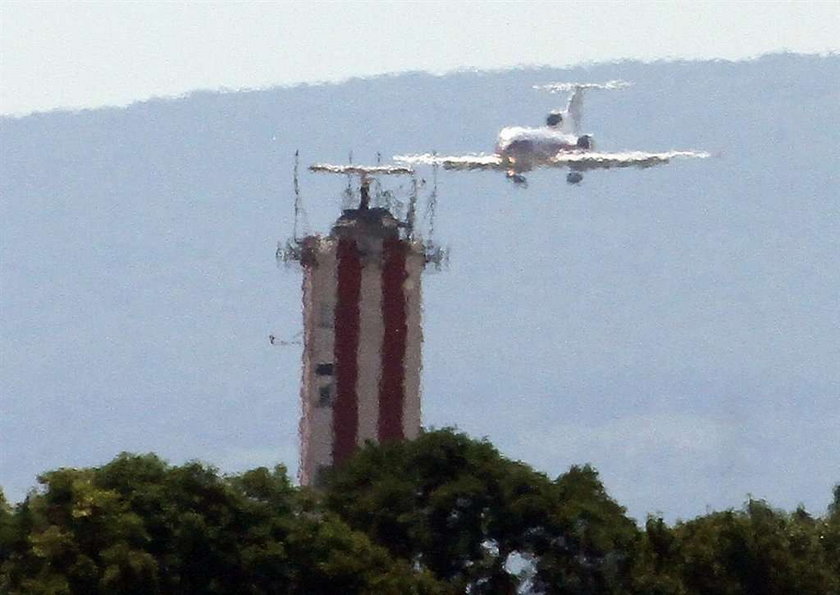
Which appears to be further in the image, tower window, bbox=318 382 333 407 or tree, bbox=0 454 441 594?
tower window, bbox=318 382 333 407

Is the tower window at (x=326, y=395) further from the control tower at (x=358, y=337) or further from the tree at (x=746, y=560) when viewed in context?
the tree at (x=746, y=560)

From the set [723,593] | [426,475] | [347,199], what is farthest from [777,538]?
[347,199]

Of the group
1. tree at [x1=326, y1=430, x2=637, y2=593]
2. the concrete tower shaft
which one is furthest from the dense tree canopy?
the concrete tower shaft

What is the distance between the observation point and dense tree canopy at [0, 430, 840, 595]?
120 m

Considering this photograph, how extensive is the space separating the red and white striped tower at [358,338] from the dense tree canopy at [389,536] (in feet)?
58.8

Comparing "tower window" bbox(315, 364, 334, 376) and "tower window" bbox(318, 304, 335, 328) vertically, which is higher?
"tower window" bbox(318, 304, 335, 328)

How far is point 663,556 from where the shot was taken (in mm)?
132625

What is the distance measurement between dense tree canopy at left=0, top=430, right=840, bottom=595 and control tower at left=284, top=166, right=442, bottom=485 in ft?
58.7

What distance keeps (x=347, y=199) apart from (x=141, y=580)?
49.6m

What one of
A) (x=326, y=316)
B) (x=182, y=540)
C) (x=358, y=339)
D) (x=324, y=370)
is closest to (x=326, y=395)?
(x=324, y=370)

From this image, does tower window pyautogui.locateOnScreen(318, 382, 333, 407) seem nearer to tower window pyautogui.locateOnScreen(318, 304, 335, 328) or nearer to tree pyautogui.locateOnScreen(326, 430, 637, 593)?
tower window pyautogui.locateOnScreen(318, 304, 335, 328)

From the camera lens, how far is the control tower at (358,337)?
158 meters

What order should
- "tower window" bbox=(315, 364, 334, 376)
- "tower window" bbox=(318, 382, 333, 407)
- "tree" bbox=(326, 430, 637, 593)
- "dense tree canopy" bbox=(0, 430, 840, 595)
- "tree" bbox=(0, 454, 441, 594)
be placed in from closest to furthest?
"tree" bbox=(0, 454, 441, 594) < "dense tree canopy" bbox=(0, 430, 840, 595) < "tree" bbox=(326, 430, 637, 593) < "tower window" bbox=(318, 382, 333, 407) < "tower window" bbox=(315, 364, 334, 376)

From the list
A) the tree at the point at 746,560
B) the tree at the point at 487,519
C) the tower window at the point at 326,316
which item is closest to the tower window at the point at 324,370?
the tower window at the point at 326,316
